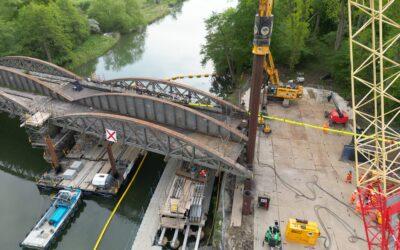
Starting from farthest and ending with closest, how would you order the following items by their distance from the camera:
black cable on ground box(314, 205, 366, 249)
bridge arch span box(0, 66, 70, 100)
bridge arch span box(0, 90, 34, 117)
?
bridge arch span box(0, 66, 70, 100) < bridge arch span box(0, 90, 34, 117) < black cable on ground box(314, 205, 366, 249)

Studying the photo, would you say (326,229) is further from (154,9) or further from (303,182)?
(154,9)

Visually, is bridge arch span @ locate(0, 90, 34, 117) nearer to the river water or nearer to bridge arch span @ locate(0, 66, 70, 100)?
bridge arch span @ locate(0, 66, 70, 100)

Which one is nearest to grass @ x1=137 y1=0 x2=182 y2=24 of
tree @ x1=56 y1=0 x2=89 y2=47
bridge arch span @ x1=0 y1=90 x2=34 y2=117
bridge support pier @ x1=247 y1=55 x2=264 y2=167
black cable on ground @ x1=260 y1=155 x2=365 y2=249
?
tree @ x1=56 y1=0 x2=89 y2=47

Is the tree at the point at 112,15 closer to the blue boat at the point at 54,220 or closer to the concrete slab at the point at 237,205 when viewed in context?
the blue boat at the point at 54,220

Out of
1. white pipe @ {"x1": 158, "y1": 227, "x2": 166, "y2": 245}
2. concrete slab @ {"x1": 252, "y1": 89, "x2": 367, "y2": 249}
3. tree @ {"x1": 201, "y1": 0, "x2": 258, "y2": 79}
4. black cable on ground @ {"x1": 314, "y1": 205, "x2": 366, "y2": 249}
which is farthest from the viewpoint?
tree @ {"x1": 201, "y1": 0, "x2": 258, "y2": 79}

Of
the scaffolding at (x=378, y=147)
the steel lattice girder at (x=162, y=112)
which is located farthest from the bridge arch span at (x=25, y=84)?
the scaffolding at (x=378, y=147)

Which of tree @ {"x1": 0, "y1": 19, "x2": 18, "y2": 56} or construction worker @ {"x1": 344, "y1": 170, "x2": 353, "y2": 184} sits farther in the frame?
tree @ {"x1": 0, "y1": 19, "x2": 18, "y2": 56}

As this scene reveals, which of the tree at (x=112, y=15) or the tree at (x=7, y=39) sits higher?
the tree at (x=112, y=15)
